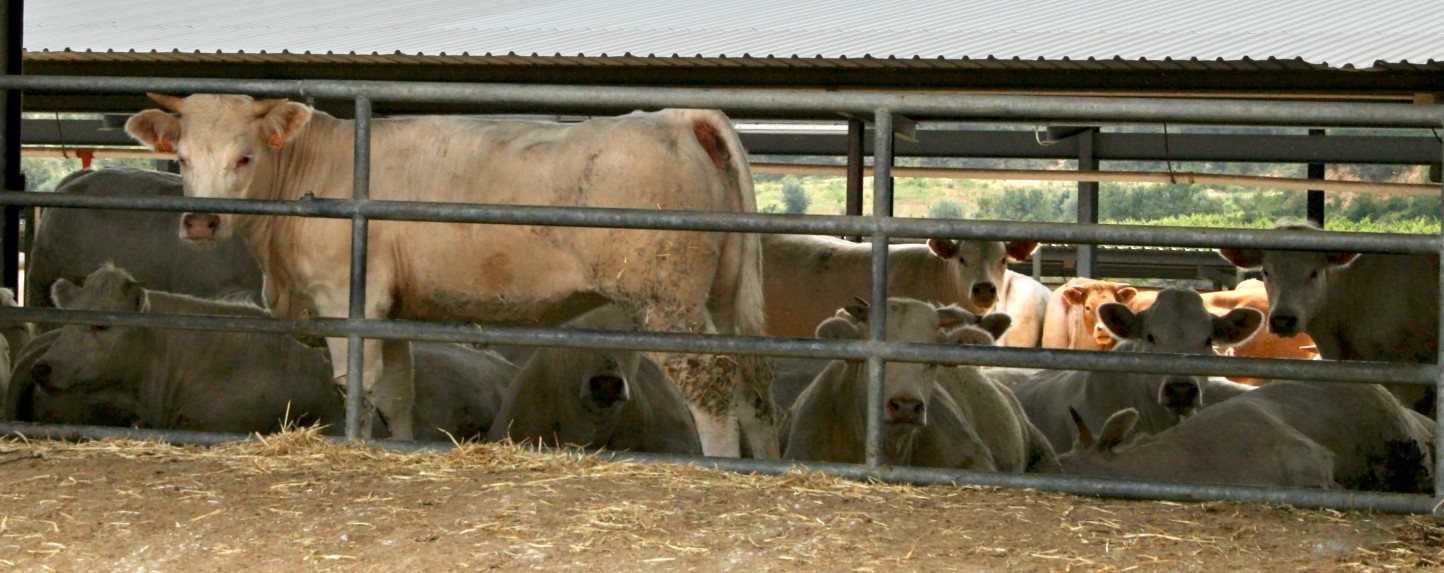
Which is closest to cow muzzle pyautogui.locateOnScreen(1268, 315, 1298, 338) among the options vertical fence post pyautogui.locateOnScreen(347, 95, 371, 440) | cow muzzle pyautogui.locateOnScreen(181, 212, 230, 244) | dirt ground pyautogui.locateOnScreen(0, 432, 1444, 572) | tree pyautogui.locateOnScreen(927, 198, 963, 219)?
dirt ground pyautogui.locateOnScreen(0, 432, 1444, 572)

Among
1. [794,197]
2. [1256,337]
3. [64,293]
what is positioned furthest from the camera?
[794,197]

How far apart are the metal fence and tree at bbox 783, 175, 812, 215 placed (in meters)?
46.0

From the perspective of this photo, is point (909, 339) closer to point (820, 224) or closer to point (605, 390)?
point (605, 390)

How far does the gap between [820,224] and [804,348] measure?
385mm

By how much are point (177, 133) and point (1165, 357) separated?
13.6 ft

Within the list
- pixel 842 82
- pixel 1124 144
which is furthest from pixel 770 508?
pixel 1124 144

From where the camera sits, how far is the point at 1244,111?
455cm

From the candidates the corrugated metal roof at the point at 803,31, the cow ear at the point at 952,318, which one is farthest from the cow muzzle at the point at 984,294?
the cow ear at the point at 952,318

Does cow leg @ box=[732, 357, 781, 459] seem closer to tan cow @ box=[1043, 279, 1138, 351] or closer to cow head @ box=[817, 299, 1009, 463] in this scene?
cow head @ box=[817, 299, 1009, 463]

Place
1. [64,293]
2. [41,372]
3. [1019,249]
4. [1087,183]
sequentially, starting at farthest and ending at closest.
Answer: [1087,183]
[1019,249]
[64,293]
[41,372]

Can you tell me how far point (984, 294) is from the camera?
37.5 ft

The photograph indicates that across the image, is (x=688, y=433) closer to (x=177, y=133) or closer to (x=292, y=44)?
(x=177, y=133)

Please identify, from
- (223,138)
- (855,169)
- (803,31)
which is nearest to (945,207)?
(855,169)

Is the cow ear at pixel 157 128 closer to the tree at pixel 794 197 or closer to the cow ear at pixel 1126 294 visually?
the cow ear at pixel 1126 294
